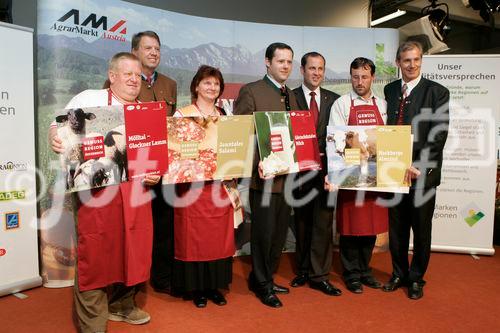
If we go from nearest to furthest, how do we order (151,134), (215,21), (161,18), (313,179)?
1. (151,134)
2. (313,179)
3. (161,18)
4. (215,21)

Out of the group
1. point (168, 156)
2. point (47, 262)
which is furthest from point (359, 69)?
point (47, 262)

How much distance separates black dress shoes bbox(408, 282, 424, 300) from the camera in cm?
320

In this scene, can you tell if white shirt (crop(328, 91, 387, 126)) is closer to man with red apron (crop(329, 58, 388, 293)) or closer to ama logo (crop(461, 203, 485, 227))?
man with red apron (crop(329, 58, 388, 293))

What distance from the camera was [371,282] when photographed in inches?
134

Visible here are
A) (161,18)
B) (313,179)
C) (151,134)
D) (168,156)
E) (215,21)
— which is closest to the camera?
(151,134)

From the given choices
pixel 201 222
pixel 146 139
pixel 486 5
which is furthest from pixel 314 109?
pixel 486 5

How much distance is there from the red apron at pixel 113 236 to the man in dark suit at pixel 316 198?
122 centimetres

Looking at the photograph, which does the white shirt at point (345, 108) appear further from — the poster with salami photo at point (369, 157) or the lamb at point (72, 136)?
the lamb at point (72, 136)

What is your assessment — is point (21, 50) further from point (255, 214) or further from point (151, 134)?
point (255, 214)

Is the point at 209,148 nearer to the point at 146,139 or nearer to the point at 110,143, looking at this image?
the point at 146,139

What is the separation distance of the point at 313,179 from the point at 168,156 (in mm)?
1184

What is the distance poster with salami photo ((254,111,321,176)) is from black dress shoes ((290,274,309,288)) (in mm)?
938

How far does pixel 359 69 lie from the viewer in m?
3.12

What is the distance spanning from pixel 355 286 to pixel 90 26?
9.33ft
